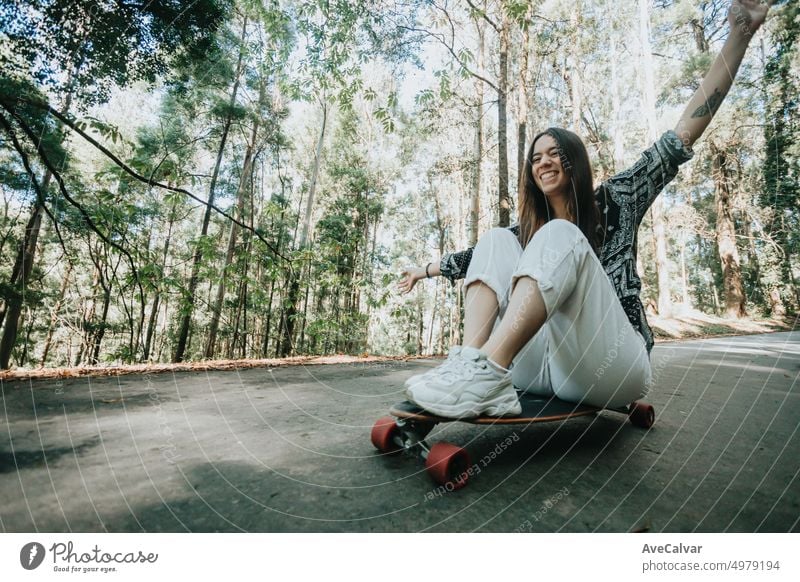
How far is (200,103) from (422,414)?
418cm

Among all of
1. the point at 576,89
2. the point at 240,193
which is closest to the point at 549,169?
the point at 240,193

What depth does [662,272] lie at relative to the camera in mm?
8438

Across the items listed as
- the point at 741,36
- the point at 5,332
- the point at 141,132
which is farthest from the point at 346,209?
the point at 741,36

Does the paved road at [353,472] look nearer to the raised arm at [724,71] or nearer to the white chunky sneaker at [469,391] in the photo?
the white chunky sneaker at [469,391]

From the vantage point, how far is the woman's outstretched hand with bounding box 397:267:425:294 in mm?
1454

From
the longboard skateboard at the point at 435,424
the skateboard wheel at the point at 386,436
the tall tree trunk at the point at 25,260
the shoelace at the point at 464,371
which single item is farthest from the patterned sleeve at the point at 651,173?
the tall tree trunk at the point at 25,260

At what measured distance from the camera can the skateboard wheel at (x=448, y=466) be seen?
73cm

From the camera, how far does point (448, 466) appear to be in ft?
2.41

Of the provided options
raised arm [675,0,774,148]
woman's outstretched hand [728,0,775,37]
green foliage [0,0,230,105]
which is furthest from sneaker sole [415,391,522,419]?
green foliage [0,0,230,105]

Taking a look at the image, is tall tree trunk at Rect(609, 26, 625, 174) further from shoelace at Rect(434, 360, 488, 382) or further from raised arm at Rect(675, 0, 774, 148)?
shoelace at Rect(434, 360, 488, 382)

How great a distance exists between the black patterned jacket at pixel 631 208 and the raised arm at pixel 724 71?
2.0 inches

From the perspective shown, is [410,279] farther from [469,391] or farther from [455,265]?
[469,391]

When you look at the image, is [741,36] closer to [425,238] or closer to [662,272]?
[662,272]
